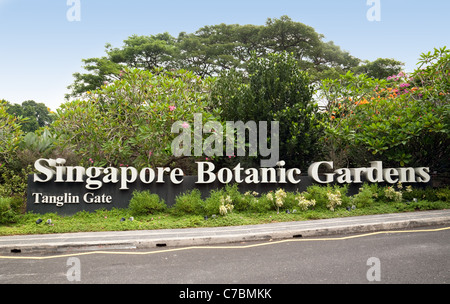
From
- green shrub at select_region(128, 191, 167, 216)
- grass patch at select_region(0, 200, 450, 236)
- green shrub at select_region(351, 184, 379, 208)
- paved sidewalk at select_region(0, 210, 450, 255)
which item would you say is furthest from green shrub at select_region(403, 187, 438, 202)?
green shrub at select_region(128, 191, 167, 216)

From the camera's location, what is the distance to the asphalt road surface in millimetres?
5168

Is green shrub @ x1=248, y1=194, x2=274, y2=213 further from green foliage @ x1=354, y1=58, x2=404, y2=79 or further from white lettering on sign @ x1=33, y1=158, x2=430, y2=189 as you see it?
green foliage @ x1=354, y1=58, x2=404, y2=79

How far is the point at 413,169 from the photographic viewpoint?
1277 centimetres

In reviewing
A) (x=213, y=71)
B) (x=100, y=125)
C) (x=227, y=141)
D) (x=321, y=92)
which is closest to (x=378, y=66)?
(x=213, y=71)

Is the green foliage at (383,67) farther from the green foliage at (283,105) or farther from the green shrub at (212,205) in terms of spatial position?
the green shrub at (212,205)

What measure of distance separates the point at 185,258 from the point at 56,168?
21.0 feet

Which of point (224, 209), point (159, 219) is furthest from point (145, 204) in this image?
point (224, 209)

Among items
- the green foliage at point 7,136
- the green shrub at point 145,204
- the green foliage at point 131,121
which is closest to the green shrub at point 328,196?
the green foliage at point 131,121

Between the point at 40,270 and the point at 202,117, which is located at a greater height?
the point at 202,117

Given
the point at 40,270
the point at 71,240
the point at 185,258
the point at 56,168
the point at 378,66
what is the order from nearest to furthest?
1. the point at 40,270
2. the point at 185,258
3. the point at 71,240
4. the point at 56,168
5. the point at 378,66

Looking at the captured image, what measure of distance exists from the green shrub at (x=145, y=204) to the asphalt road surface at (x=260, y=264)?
121 inches

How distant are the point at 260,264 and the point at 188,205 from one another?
182 inches

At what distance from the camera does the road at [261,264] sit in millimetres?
5176

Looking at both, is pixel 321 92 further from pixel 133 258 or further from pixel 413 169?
pixel 133 258
